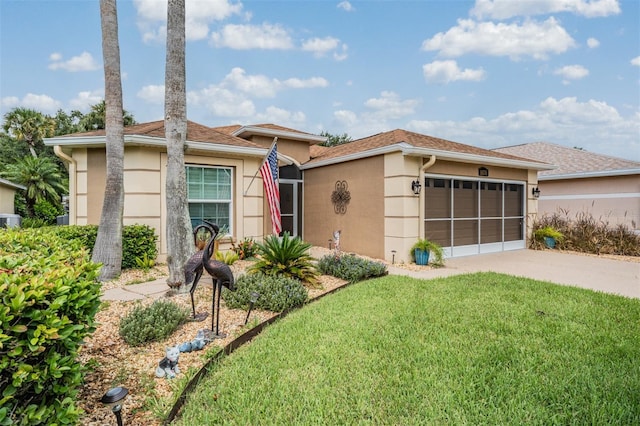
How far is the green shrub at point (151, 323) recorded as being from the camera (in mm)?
3742

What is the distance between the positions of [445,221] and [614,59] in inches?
326

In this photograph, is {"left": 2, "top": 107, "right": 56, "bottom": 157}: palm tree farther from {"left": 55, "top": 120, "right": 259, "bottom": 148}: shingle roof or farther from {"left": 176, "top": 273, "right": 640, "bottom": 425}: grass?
{"left": 176, "top": 273, "right": 640, "bottom": 425}: grass

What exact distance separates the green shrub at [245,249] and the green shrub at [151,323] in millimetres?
4502

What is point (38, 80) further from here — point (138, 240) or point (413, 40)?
point (413, 40)

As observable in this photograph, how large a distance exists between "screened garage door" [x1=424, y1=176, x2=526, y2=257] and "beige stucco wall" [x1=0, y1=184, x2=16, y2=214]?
22.0 m

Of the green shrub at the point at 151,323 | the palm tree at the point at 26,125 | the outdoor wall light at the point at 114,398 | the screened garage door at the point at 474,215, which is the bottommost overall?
the green shrub at the point at 151,323

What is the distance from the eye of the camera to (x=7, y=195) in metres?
18.4

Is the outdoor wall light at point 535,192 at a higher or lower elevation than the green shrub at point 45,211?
higher

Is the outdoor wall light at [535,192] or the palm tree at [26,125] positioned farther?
the palm tree at [26,125]

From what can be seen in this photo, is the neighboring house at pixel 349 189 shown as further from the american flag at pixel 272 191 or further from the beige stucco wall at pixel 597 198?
the beige stucco wall at pixel 597 198

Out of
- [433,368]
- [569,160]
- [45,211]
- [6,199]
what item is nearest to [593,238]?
[569,160]

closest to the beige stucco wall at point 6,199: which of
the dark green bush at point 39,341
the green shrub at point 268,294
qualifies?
the green shrub at point 268,294

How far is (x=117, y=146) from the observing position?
714cm

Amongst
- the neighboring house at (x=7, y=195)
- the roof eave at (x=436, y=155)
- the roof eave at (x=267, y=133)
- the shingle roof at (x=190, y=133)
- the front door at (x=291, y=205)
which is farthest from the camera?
the neighboring house at (x=7, y=195)
